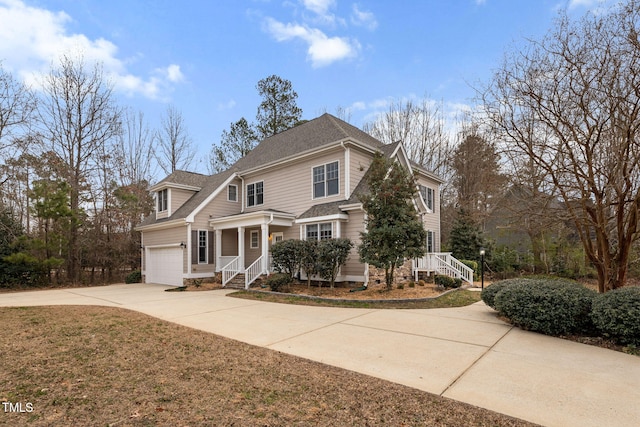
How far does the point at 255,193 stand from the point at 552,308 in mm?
14287

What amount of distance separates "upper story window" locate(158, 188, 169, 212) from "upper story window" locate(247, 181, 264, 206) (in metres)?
4.82

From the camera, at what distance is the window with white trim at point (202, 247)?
1662 centimetres

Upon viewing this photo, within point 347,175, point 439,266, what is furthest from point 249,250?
point 439,266

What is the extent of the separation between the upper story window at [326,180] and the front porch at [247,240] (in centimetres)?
178

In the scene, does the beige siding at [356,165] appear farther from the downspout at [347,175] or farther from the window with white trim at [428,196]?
the window with white trim at [428,196]

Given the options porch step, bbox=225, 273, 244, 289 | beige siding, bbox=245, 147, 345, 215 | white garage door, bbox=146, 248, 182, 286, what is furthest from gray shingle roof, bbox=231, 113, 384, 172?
porch step, bbox=225, 273, 244, 289

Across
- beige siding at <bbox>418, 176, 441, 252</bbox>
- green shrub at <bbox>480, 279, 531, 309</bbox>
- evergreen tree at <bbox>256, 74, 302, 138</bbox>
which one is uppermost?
evergreen tree at <bbox>256, 74, 302, 138</bbox>

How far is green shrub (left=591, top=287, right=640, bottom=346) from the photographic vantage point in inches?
215

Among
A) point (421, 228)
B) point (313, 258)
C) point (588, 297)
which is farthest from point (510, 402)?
point (313, 258)

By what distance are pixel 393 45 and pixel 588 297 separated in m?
13.7

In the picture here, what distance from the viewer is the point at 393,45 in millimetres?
15938

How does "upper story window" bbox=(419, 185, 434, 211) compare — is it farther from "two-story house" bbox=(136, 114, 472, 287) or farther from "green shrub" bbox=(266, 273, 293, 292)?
"green shrub" bbox=(266, 273, 293, 292)

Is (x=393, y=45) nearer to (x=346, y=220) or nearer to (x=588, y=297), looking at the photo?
(x=346, y=220)

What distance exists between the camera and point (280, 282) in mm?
12469
